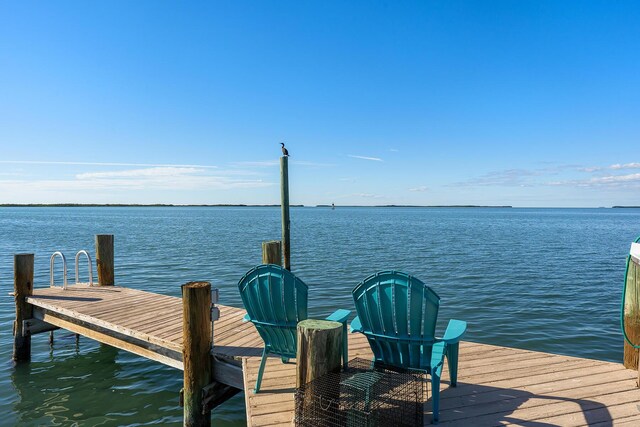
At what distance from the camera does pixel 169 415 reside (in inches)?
227

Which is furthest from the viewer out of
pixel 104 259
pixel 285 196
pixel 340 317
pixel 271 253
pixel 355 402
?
pixel 104 259

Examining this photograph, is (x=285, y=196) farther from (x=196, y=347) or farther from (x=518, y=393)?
(x=518, y=393)

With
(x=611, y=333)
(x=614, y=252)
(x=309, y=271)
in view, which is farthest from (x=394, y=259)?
(x=614, y=252)

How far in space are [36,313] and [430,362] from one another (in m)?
7.66

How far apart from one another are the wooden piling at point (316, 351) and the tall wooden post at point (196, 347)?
2.02 meters

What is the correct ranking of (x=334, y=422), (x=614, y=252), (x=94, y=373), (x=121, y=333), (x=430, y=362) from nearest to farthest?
(x=334, y=422), (x=430, y=362), (x=121, y=333), (x=94, y=373), (x=614, y=252)

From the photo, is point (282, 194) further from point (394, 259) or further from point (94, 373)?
point (394, 259)

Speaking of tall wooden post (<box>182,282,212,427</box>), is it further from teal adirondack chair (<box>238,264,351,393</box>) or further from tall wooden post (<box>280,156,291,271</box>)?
tall wooden post (<box>280,156,291,271</box>)

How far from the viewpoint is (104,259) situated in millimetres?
9117

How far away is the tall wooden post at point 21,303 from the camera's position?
7.60m

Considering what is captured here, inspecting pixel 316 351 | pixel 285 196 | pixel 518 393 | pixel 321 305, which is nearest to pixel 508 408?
pixel 518 393

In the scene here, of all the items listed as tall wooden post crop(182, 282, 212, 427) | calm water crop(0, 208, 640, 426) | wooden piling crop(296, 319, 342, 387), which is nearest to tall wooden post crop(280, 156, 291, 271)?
tall wooden post crop(182, 282, 212, 427)

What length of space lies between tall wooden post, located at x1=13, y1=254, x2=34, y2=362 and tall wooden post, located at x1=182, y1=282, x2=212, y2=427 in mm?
A: 4763

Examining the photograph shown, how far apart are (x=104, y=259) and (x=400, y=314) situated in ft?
26.0
